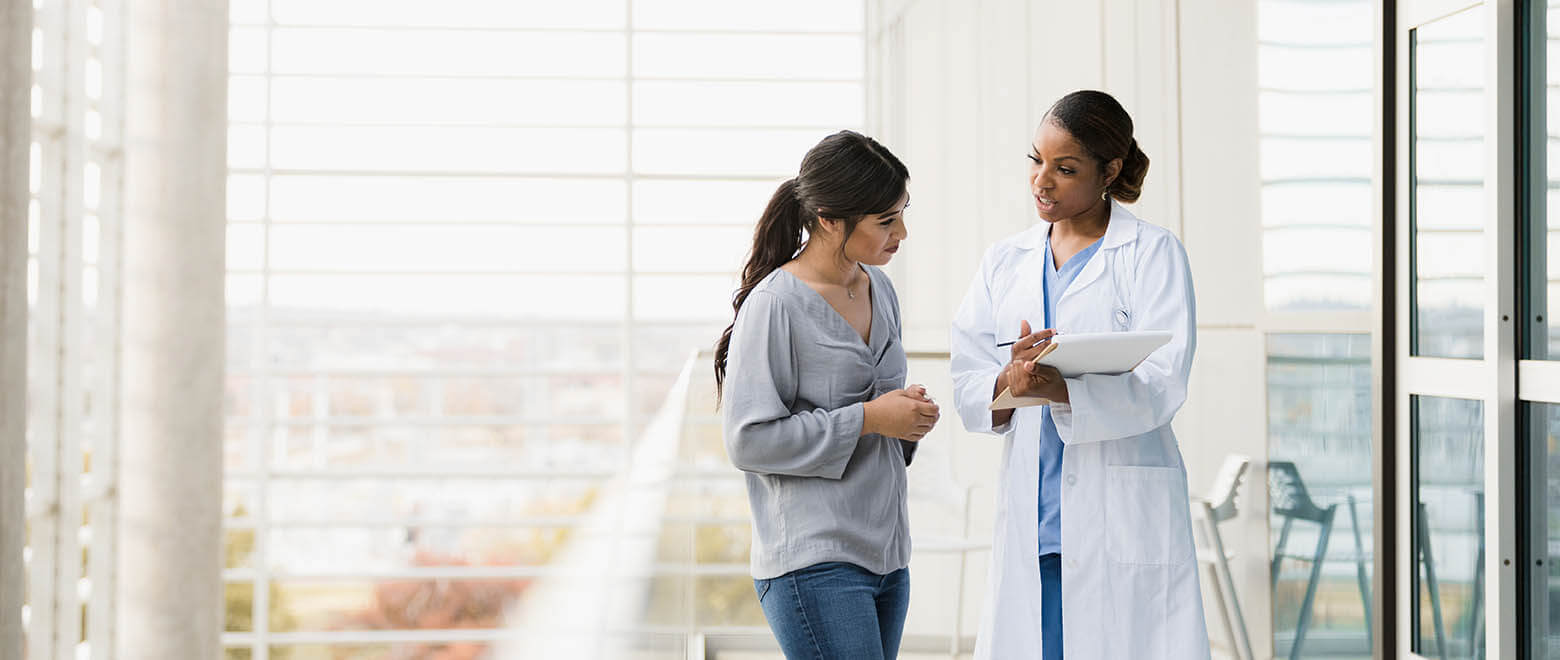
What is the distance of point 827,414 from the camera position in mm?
1443

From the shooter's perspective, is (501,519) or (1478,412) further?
(501,519)

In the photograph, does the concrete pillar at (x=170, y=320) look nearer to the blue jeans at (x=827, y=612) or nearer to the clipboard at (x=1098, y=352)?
the blue jeans at (x=827, y=612)

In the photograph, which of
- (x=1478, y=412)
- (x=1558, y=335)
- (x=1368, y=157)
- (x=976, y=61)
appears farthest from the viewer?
(x=976, y=61)

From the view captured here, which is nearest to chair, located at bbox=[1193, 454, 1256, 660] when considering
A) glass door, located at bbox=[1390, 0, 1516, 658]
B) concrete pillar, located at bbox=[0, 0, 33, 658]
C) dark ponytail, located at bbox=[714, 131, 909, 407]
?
glass door, located at bbox=[1390, 0, 1516, 658]

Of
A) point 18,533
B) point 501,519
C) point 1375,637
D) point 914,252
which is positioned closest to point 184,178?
point 501,519

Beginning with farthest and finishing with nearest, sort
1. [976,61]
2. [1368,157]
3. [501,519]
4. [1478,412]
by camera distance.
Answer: [501,519] → [976,61] → [1368,157] → [1478,412]

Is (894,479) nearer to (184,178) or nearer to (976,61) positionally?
(976,61)

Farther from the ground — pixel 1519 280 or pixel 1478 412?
pixel 1519 280

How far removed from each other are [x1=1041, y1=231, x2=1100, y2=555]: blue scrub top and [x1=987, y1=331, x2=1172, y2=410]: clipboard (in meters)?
0.16

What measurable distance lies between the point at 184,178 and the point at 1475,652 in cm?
643

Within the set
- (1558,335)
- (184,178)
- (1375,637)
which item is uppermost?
(184,178)

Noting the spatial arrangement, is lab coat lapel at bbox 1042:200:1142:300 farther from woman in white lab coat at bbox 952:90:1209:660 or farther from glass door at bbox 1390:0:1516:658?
glass door at bbox 1390:0:1516:658

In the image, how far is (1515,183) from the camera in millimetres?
2184

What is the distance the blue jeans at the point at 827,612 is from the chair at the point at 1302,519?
6.71ft
